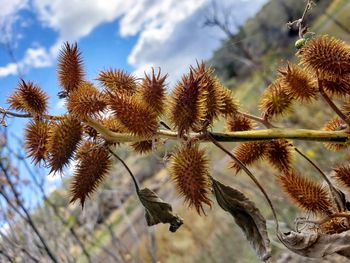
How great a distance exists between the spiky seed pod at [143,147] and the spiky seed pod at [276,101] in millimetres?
393

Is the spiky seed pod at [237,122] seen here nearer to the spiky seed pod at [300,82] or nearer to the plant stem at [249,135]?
the spiky seed pod at [300,82]

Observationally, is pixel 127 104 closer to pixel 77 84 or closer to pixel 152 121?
pixel 152 121

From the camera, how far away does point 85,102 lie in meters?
1.41

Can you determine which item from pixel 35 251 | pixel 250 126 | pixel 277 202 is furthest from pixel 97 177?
pixel 277 202

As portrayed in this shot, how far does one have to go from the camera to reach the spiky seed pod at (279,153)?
172 cm

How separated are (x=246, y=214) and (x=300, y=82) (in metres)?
0.44

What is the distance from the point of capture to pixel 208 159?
1.47 m

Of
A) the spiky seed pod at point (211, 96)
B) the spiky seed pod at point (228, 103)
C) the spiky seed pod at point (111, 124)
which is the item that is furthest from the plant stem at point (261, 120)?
the spiky seed pod at point (111, 124)

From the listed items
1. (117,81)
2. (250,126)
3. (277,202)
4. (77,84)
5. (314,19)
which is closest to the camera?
(77,84)

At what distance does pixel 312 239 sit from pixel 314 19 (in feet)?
121

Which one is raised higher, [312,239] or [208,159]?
[208,159]

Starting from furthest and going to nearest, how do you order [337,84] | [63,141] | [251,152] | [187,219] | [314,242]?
[187,219], [251,152], [337,84], [314,242], [63,141]

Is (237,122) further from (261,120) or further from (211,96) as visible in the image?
(211,96)

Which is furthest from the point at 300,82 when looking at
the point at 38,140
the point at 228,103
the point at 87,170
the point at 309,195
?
the point at 38,140
